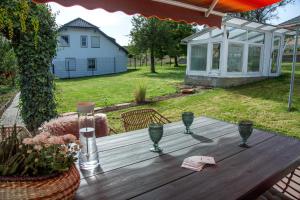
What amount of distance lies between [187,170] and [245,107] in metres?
6.44

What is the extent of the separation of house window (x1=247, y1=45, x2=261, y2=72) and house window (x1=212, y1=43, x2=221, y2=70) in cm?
167

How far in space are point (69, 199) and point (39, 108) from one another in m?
3.86

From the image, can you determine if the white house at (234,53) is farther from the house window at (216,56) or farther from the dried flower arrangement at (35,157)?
the dried flower arrangement at (35,157)

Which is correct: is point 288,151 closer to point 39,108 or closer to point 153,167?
point 153,167

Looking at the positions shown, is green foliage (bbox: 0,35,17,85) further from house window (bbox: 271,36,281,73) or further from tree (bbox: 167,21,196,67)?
tree (bbox: 167,21,196,67)

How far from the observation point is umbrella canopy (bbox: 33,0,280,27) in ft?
8.14

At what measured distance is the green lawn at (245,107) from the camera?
6.11 m

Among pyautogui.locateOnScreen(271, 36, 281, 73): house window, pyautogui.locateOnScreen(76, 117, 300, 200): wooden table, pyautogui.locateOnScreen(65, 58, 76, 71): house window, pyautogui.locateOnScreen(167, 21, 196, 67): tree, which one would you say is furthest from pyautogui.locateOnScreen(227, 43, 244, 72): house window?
pyautogui.locateOnScreen(65, 58, 76, 71): house window

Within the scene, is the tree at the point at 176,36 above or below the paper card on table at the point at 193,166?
above

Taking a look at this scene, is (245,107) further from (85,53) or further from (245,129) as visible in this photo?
(85,53)

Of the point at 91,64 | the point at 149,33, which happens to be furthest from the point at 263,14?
the point at 91,64

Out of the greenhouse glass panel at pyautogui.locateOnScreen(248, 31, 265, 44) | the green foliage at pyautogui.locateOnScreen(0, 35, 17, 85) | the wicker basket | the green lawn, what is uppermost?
the greenhouse glass panel at pyautogui.locateOnScreen(248, 31, 265, 44)

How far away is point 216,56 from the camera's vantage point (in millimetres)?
12156

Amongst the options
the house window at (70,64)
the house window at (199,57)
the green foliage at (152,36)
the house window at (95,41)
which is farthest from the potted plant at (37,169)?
the house window at (95,41)
